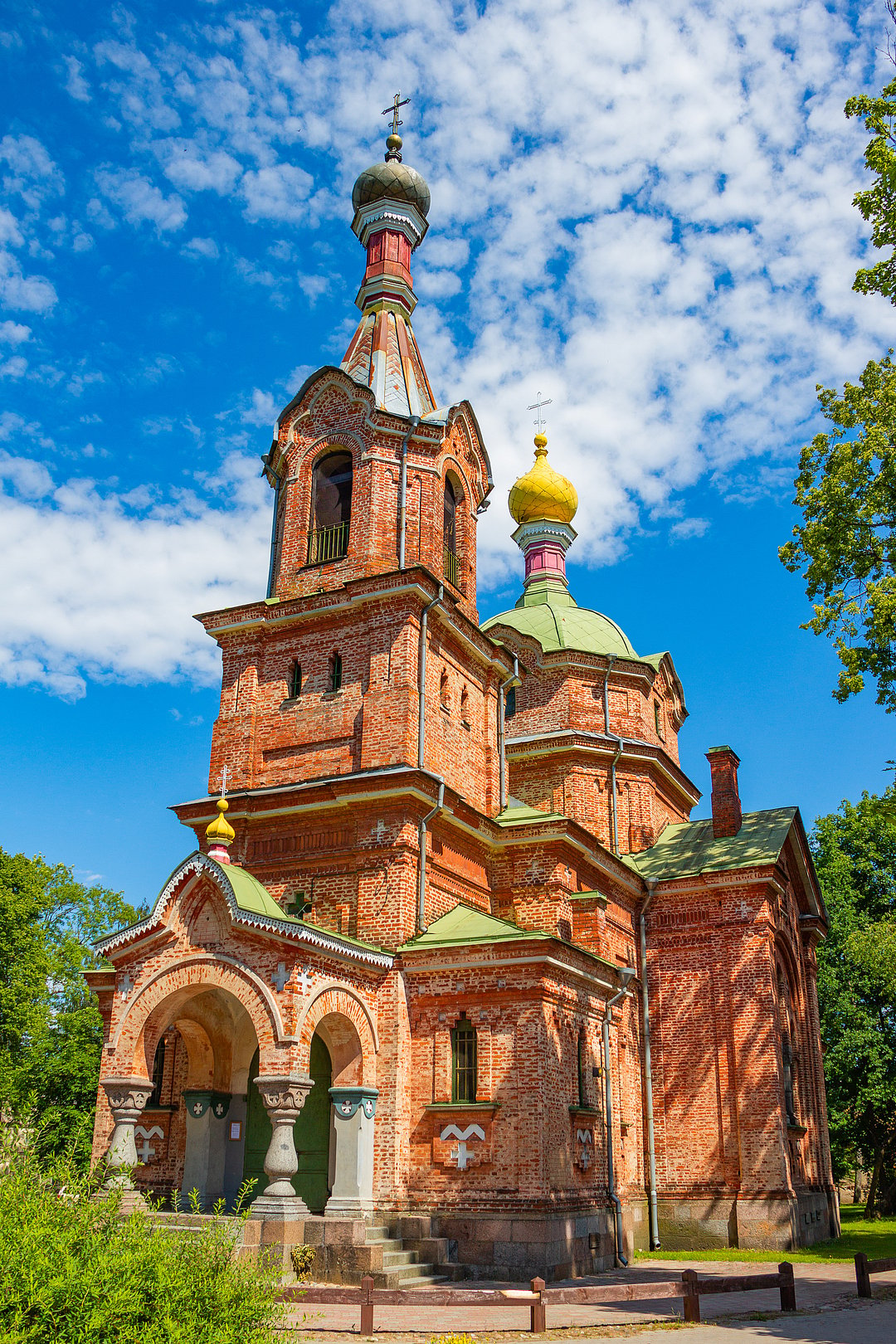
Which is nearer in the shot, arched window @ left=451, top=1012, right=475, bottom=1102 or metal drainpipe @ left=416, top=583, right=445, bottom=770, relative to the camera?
arched window @ left=451, top=1012, right=475, bottom=1102

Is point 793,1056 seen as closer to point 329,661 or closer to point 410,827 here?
point 410,827

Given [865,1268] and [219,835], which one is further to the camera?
[219,835]

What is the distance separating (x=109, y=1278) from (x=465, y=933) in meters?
9.72

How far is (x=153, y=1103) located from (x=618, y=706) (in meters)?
13.4

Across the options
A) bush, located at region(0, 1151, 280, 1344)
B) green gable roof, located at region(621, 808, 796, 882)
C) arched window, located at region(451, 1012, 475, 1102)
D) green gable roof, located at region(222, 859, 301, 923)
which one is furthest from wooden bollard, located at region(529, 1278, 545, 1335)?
green gable roof, located at region(621, 808, 796, 882)

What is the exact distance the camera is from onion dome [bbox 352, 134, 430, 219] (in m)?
22.0

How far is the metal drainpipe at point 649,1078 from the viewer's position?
757 inches

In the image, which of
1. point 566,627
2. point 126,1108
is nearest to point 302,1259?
point 126,1108

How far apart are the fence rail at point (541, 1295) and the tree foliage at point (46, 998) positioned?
51.2 ft

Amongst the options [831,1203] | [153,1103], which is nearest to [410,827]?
[153,1103]

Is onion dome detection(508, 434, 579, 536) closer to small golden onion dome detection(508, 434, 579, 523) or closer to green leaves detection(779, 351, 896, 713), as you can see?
small golden onion dome detection(508, 434, 579, 523)

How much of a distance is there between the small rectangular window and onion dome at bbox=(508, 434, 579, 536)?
17.6m

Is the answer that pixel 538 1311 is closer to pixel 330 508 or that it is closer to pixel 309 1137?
pixel 309 1137

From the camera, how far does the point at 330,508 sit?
19.5 m
